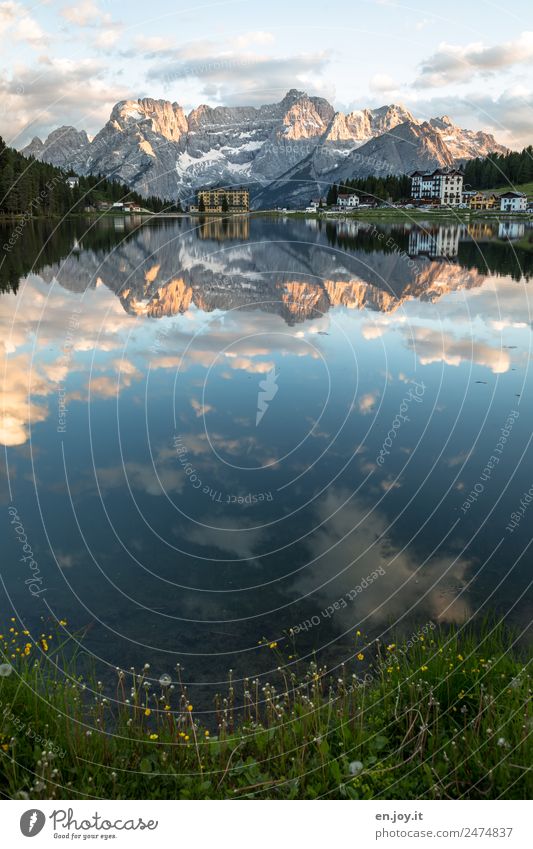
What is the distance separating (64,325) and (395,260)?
51421mm

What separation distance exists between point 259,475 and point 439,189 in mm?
182708

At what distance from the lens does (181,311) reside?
48156 mm

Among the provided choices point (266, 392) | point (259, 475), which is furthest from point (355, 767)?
point (266, 392)

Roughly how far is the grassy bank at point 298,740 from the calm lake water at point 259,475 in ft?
6.32

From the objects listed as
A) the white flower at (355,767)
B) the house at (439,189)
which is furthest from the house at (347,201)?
the white flower at (355,767)

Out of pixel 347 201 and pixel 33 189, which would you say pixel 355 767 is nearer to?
pixel 33 189

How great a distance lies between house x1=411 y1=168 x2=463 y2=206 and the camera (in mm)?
164425

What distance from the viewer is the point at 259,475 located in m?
21.0

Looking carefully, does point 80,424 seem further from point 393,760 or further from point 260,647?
point 393,760

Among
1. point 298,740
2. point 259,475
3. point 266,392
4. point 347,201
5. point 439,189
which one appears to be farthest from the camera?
point 439,189

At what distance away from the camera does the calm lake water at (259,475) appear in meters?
13.9
